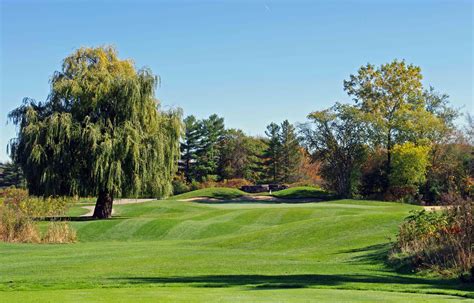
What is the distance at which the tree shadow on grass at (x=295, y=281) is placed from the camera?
38.4 feet

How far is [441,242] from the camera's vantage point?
15.8 m

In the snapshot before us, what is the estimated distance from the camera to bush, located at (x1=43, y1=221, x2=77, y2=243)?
26234 mm

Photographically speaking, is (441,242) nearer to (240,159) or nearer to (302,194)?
(302,194)

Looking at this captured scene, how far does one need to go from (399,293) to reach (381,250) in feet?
27.5

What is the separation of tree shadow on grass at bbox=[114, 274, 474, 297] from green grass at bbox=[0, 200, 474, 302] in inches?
0.8

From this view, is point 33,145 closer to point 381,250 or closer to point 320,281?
point 381,250

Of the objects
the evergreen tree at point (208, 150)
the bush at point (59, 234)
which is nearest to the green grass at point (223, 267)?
the bush at point (59, 234)

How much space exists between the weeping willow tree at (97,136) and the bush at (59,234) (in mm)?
4892

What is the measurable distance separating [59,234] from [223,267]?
1325 cm

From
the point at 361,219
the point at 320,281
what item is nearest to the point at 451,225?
the point at 320,281

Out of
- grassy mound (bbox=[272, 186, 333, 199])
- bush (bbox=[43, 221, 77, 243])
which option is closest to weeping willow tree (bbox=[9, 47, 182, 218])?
bush (bbox=[43, 221, 77, 243])

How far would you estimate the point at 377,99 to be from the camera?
195ft

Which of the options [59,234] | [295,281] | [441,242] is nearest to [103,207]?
[59,234]

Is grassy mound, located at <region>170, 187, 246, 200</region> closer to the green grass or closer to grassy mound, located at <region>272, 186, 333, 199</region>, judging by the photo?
grassy mound, located at <region>272, 186, 333, 199</region>
